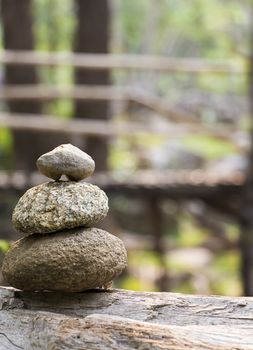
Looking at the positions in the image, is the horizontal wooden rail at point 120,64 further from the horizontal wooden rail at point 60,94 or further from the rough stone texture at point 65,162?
the rough stone texture at point 65,162

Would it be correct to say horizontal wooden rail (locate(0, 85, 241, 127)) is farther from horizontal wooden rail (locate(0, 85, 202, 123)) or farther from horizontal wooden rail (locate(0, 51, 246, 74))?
horizontal wooden rail (locate(0, 51, 246, 74))

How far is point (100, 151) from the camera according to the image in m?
8.48

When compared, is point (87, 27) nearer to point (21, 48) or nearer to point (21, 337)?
point (21, 48)

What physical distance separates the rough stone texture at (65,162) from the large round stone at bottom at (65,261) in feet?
0.70

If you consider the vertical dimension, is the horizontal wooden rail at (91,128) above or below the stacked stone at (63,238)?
below

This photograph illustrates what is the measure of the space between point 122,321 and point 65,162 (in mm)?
592

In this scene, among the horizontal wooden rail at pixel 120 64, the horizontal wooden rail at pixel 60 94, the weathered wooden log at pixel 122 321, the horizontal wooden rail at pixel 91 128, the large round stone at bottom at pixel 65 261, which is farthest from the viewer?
the horizontal wooden rail at pixel 60 94

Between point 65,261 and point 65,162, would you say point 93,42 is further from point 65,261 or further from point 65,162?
point 65,261

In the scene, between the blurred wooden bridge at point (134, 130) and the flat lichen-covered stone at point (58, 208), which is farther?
the blurred wooden bridge at point (134, 130)

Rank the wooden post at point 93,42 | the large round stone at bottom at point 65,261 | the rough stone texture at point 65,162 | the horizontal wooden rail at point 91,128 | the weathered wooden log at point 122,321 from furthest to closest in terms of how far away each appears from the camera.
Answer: the wooden post at point 93,42 → the horizontal wooden rail at point 91,128 → the rough stone texture at point 65,162 → the large round stone at bottom at point 65,261 → the weathered wooden log at point 122,321

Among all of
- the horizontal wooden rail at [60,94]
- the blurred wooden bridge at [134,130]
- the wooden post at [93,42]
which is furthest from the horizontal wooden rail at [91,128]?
the wooden post at [93,42]

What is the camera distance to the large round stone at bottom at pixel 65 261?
2.48 metres

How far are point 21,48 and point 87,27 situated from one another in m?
0.86

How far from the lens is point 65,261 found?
248 cm
